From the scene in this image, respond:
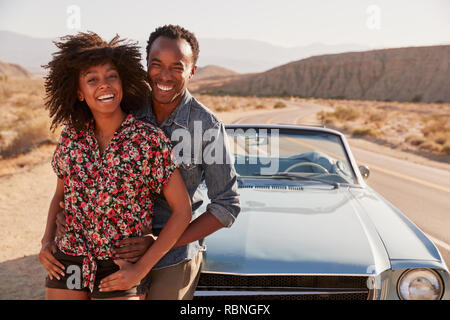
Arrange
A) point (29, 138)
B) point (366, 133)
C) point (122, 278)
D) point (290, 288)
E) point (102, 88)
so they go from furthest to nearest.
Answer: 1. point (366, 133)
2. point (29, 138)
3. point (290, 288)
4. point (102, 88)
5. point (122, 278)

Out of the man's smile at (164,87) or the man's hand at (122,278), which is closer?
the man's hand at (122,278)

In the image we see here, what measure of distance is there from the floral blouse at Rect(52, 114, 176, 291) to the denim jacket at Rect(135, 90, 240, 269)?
0.10 m

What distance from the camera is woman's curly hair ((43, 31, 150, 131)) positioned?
68.2 inches

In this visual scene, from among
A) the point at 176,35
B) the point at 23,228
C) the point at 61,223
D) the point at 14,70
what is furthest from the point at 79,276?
the point at 14,70

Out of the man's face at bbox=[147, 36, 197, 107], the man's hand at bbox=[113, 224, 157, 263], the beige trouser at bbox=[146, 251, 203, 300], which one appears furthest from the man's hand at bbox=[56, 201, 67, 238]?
the man's face at bbox=[147, 36, 197, 107]

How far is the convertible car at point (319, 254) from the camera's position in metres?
2.17

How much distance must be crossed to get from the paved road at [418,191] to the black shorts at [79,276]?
400cm

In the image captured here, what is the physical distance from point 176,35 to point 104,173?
0.67m

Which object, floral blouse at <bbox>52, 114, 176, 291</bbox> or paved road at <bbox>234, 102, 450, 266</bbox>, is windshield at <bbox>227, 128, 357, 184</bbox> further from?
floral blouse at <bbox>52, 114, 176, 291</bbox>

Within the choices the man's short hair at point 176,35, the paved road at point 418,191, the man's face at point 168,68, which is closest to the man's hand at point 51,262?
the man's face at point 168,68

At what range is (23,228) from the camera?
5102 mm

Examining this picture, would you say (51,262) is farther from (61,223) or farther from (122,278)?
(122,278)

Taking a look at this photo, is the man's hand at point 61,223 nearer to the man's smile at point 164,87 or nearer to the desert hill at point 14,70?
the man's smile at point 164,87
